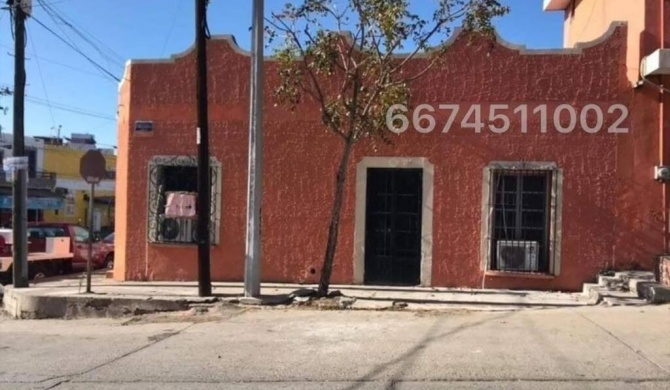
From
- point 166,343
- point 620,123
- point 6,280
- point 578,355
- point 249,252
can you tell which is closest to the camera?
point 578,355

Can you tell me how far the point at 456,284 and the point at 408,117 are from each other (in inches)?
127

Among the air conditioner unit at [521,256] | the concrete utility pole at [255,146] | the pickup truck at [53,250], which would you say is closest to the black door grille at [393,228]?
the air conditioner unit at [521,256]

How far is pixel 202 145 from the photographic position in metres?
11.4

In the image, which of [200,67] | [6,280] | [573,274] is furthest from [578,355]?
[6,280]

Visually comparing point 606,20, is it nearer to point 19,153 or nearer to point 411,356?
point 411,356

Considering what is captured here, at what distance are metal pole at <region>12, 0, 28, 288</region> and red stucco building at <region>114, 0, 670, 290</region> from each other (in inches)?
71.7

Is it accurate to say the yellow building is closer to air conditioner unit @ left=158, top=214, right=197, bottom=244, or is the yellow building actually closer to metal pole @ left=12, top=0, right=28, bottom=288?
metal pole @ left=12, top=0, right=28, bottom=288

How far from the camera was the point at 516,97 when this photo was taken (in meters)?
12.7

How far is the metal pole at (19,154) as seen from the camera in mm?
13266

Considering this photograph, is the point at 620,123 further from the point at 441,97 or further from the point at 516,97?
the point at 441,97

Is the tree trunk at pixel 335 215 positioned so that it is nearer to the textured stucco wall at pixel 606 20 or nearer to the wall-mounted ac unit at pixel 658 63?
the wall-mounted ac unit at pixel 658 63

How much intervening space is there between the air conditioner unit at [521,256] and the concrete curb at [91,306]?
5363 millimetres

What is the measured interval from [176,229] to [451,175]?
17.9 feet

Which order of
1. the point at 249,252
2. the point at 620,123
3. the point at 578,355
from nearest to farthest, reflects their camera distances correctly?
the point at 578,355
the point at 249,252
the point at 620,123
